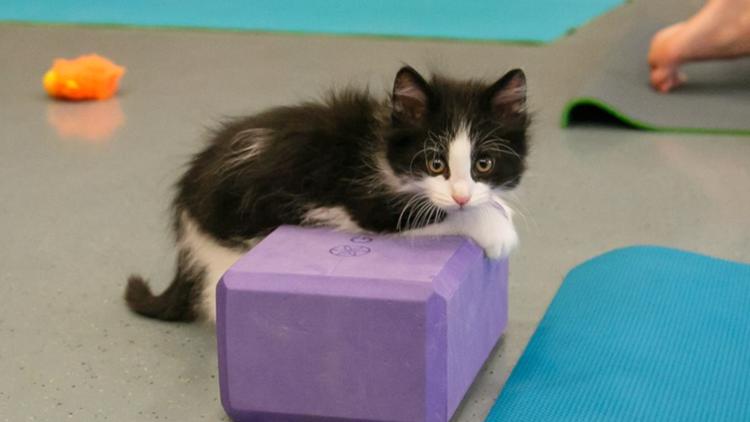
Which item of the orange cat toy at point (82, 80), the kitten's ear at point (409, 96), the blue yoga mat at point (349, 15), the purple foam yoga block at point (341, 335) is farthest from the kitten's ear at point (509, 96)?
the blue yoga mat at point (349, 15)

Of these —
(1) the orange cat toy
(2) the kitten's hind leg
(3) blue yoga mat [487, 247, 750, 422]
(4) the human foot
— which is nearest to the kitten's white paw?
(3) blue yoga mat [487, 247, 750, 422]

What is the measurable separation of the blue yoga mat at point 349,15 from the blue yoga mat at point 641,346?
302 centimetres

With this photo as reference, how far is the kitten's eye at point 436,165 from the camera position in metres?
1.77

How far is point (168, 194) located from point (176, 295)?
913mm

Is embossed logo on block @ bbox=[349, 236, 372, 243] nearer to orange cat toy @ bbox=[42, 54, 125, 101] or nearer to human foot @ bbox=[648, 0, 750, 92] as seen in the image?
human foot @ bbox=[648, 0, 750, 92]

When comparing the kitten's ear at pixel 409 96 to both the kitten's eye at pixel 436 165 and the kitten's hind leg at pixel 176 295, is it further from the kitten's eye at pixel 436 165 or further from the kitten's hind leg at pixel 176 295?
the kitten's hind leg at pixel 176 295

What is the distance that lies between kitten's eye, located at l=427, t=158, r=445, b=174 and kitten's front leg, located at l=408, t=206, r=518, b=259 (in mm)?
120

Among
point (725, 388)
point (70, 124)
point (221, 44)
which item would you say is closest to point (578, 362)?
point (725, 388)

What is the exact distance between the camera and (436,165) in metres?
1.77

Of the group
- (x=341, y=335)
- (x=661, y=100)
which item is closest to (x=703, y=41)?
(x=661, y=100)

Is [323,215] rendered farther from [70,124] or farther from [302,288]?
[70,124]

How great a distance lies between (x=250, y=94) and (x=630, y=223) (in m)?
1.81

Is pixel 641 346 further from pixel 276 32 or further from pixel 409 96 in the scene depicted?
pixel 276 32

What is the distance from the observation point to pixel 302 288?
66.2 inches
